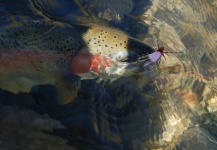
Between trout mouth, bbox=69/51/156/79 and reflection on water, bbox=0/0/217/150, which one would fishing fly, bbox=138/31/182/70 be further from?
reflection on water, bbox=0/0/217/150

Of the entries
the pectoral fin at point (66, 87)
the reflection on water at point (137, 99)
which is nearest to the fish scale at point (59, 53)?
the pectoral fin at point (66, 87)

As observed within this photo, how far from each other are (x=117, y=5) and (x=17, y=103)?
200cm

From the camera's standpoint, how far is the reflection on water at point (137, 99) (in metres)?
2.43

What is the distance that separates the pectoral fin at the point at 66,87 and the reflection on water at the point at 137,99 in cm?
6

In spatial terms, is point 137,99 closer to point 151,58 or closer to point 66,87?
point 151,58

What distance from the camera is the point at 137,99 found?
116 inches

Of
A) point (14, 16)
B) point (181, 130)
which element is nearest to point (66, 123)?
point (14, 16)

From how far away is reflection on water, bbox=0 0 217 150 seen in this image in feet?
7.98

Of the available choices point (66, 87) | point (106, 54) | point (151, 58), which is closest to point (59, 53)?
point (66, 87)

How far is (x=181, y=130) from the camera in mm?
3111

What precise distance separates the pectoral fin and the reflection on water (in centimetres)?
6

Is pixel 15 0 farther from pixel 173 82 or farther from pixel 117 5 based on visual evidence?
pixel 173 82

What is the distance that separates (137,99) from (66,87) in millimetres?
754

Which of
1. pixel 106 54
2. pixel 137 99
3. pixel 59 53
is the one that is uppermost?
pixel 106 54
